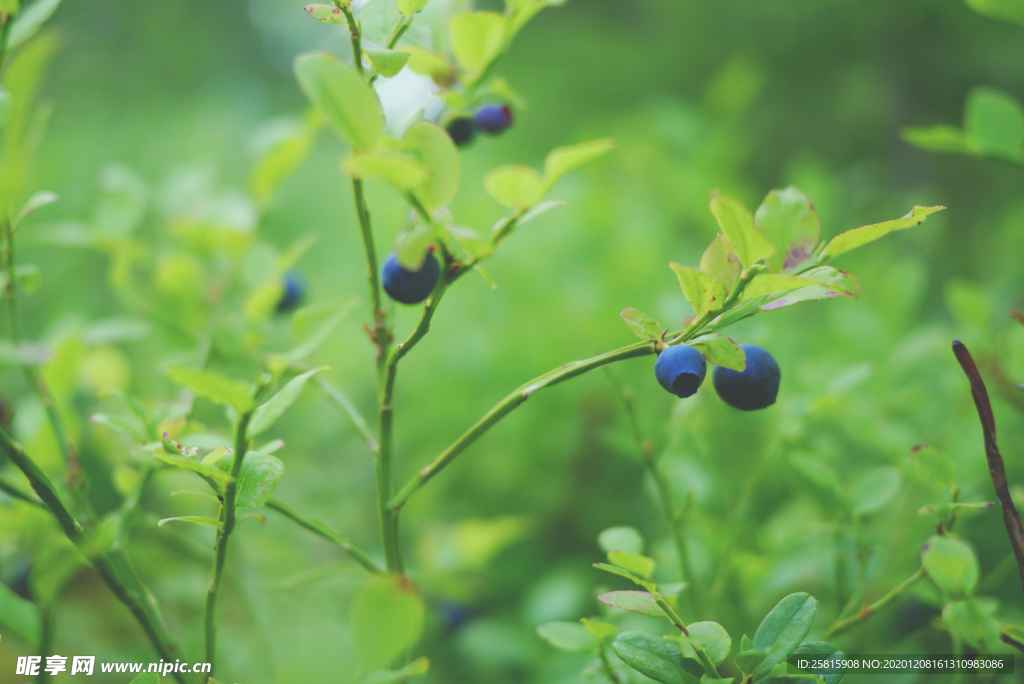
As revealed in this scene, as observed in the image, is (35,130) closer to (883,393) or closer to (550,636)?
(550,636)

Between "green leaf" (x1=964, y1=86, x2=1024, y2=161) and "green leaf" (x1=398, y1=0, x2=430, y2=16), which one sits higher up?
"green leaf" (x1=398, y1=0, x2=430, y2=16)

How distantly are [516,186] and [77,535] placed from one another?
0.41 m

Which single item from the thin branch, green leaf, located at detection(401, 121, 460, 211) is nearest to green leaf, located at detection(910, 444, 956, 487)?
the thin branch

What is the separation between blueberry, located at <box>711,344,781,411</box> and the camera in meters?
0.43

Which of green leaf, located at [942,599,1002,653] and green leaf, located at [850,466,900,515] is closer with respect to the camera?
green leaf, located at [942,599,1002,653]

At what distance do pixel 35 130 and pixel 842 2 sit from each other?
2.47m

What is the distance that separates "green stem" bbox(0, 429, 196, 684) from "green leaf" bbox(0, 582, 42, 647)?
198 mm

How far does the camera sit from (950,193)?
261 centimetres

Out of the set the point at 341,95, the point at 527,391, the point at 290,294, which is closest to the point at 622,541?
the point at 527,391

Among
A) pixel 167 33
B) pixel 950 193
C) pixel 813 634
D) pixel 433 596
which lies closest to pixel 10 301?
pixel 433 596

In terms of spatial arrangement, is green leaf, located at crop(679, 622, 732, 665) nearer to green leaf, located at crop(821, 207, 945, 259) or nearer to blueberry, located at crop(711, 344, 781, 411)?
blueberry, located at crop(711, 344, 781, 411)

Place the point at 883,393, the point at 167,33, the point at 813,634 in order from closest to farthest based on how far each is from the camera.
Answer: the point at 813,634 → the point at 883,393 → the point at 167,33

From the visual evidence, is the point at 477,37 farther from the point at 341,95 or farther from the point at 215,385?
the point at 215,385

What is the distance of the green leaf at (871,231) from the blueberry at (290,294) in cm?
69
